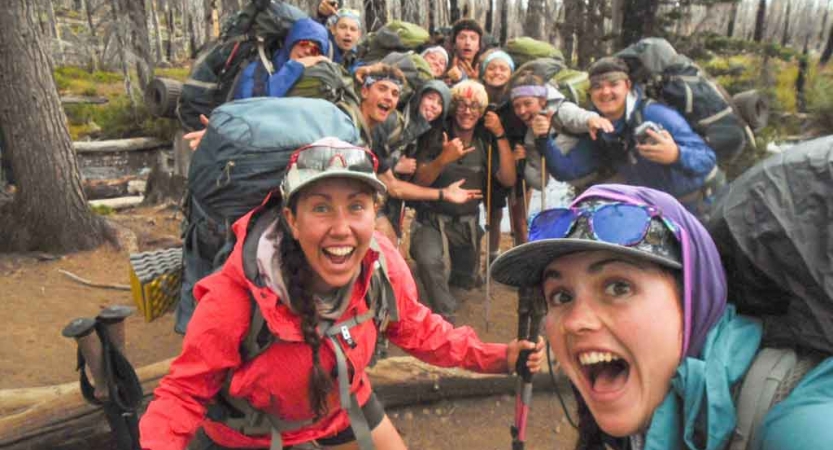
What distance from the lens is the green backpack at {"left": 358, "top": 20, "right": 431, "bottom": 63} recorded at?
689cm

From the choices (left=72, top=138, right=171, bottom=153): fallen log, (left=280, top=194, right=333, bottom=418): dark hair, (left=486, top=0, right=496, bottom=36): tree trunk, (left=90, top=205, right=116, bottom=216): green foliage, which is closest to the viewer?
(left=280, top=194, right=333, bottom=418): dark hair

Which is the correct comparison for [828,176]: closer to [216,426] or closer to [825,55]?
[216,426]

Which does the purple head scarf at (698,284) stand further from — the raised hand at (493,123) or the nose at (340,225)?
the raised hand at (493,123)

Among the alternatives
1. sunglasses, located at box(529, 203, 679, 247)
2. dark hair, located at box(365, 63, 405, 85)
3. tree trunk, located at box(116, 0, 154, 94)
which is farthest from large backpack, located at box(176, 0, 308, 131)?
tree trunk, located at box(116, 0, 154, 94)

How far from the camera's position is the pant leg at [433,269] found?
5.67m

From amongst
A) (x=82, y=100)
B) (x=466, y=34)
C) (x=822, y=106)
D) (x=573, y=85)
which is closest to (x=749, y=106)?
(x=573, y=85)

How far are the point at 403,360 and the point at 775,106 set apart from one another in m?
8.01

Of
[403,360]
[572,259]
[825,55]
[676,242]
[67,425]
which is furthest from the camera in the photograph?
[825,55]

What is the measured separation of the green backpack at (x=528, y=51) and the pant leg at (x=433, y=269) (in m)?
2.22

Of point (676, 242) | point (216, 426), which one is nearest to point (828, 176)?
point (676, 242)

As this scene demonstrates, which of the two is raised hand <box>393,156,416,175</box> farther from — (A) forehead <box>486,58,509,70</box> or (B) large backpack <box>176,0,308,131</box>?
(B) large backpack <box>176,0,308,131</box>

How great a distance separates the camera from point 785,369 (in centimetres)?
119

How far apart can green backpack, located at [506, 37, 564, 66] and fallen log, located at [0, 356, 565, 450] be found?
3520mm

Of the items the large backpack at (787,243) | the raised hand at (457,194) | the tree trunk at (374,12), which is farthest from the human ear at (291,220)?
the tree trunk at (374,12)
